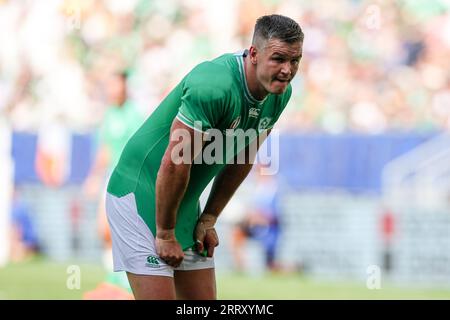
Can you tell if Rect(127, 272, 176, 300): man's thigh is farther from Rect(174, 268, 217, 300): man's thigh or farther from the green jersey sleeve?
the green jersey sleeve

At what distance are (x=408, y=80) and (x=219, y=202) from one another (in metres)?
12.2

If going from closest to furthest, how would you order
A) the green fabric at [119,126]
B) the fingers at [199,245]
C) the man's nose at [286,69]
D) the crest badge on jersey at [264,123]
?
the man's nose at [286,69] → the crest badge on jersey at [264,123] → the fingers at [199,245] → the green fabric at [119,126]

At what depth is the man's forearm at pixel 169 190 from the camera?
17.5 ft

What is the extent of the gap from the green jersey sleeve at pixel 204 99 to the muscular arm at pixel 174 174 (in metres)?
0.06

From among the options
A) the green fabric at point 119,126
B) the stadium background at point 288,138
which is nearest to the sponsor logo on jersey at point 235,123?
the green fabric at point 119,126

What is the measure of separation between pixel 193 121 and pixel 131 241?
0.90 m

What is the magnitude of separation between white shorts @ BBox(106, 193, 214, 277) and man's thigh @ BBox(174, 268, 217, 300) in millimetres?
316

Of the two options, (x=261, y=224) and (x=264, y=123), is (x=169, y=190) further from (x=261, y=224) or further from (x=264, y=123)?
(x=261, y=224)

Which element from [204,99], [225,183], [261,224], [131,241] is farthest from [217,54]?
[204,99]

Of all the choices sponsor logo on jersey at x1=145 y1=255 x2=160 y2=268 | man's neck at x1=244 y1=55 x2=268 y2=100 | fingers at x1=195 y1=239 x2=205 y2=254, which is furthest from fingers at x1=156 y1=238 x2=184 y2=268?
man's neck at x1=244 y1=55 x2=268 y2=100

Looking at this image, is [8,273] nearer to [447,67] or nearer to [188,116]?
[447,67]

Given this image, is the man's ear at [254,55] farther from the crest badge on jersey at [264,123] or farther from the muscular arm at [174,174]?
the muscular arm at [174,174]

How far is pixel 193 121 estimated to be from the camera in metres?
5.23
